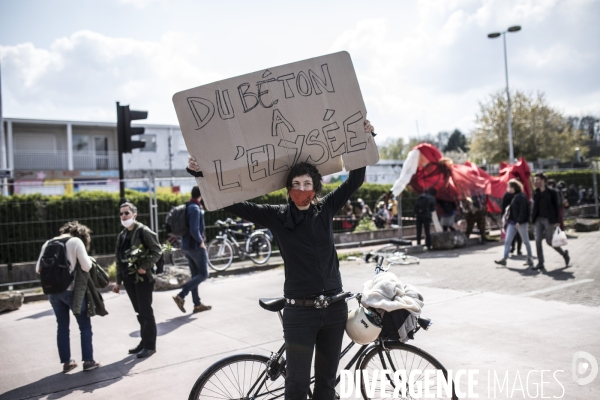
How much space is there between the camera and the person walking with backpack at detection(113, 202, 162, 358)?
19.7ft

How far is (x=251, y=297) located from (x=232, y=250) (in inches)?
158

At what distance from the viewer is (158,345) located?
250 inches

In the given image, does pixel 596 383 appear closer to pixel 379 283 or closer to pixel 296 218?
pixel 379 283

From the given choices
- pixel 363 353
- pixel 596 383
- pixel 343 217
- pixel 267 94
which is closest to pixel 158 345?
pixel 363 353

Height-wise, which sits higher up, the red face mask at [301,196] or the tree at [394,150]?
the tree at [394,150]

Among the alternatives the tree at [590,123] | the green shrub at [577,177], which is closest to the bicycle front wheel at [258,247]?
the green shrub at [577,177]

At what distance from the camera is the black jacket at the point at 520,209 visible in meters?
10.4

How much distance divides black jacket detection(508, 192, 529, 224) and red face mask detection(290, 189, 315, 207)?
833 centimetres

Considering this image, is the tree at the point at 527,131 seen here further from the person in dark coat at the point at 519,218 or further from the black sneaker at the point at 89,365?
the black sneaker at the point at 89,365

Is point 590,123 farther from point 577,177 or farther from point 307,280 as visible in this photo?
point 307,280

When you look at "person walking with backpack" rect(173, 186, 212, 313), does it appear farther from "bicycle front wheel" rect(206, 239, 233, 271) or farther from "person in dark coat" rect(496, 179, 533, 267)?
"person in dark coat" rect(496, 179, 533, 267)

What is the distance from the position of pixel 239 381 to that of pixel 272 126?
5.44 ft

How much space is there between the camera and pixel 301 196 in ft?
10.8

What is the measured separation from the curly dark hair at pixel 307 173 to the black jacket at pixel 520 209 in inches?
323
